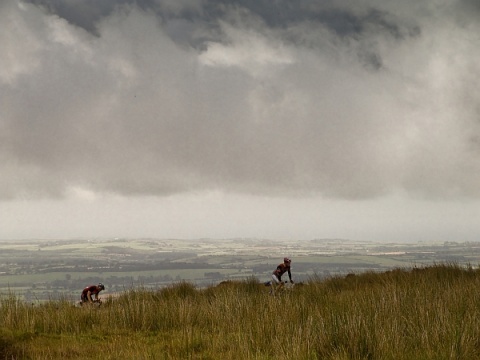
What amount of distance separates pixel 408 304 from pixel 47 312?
28.0 ft

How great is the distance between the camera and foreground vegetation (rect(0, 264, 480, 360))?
6848 mm

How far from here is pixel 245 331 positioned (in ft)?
29.0

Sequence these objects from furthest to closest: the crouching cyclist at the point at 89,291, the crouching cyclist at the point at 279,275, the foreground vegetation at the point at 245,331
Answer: the crouching cyclist at the point at 279,275 < the crouching cyclist at the point at 89,291 < the foreground vegetation at the point at 245,331

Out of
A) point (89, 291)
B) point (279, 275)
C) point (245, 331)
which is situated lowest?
point (245, 331)

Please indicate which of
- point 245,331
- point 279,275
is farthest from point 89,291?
point 245,331

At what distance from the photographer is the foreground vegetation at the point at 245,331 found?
270 inches

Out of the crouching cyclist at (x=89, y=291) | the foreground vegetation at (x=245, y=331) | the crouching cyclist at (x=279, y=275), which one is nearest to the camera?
the foreground vegetation at (x=245, y=331)

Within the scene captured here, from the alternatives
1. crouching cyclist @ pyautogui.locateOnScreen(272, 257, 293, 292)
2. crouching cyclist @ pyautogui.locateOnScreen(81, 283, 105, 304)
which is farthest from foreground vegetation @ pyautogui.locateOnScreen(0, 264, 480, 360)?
crouching cyclist @ pyautogui.locateOnScreen(272, 257, 293, 292)

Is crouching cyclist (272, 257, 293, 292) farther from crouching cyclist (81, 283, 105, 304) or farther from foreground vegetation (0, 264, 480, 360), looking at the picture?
crouching cyclist (81, 283, 105, 304)

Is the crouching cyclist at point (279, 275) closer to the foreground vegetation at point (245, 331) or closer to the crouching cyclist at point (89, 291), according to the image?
the foreground vegetation at point (245, 331)

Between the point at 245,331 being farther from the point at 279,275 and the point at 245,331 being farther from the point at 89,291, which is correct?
the point at 89,291

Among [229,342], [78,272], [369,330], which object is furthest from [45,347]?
[78,272]

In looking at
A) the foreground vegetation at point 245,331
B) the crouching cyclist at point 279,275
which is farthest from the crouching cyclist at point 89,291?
the crouching cyclist at point 279,275

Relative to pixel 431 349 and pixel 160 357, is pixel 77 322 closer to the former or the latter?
pixel 160 357
